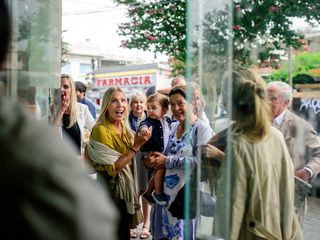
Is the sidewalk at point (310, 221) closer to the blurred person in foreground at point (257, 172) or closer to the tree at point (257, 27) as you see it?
the blurred person in foreground at point (257, 172)

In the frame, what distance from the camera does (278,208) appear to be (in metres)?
2.47

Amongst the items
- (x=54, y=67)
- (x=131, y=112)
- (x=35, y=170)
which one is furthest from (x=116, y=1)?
(x=35, y=170)

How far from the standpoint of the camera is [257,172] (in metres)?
2.46

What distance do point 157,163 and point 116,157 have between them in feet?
1.14

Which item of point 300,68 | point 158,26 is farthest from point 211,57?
point 158,26

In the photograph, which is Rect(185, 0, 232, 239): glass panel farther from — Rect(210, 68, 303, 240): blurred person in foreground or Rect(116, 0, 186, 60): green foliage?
Rect(116, 0, 186, 60): green foliage

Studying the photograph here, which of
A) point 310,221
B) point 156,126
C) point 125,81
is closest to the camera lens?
point 310,221

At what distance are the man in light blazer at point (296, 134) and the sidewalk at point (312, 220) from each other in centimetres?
7

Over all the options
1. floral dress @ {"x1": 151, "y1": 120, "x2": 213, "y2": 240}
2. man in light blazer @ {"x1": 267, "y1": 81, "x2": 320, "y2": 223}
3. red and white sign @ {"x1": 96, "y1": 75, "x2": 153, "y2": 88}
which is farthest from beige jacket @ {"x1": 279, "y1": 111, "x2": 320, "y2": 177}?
red and white sign @ {"x1": 96, "y1": 75, "x2": 153, "y2": 88}

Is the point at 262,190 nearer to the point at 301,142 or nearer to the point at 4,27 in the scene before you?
the point at 301,142

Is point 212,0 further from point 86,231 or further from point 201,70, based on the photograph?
point 86,231

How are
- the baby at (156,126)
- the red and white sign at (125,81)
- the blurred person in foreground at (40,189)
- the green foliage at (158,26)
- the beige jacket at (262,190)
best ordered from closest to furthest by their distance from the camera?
1. the blurred person in foreground at (40,189)
2. the beige jacket at (262,190)
3. the baby at (156,126)
4. the green foliage at (158,26)
5. the red and white sign at (125,81)

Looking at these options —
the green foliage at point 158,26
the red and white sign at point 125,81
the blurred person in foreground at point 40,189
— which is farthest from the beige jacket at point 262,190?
the red and white sign at point 125,81

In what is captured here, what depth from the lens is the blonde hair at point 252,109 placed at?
247cm
